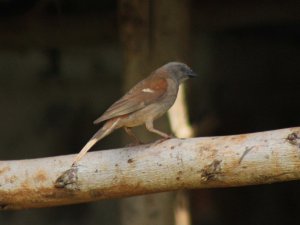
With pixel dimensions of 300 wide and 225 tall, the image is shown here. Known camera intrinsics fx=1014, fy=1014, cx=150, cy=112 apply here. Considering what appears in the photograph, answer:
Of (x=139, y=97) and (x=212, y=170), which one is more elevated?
(x=139, y=97)

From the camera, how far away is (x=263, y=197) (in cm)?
1002

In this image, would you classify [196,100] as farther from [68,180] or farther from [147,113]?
[68,180]

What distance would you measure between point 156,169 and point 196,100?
4.92 meters

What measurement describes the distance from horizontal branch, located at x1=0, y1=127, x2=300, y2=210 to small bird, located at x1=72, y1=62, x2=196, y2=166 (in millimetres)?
258

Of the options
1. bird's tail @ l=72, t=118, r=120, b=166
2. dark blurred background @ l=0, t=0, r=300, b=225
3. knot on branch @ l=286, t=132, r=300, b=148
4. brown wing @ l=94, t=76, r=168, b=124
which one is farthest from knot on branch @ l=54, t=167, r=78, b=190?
dark blurred background @ l=0, t=0, r=300, b=225

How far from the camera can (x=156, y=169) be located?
15.7 feet

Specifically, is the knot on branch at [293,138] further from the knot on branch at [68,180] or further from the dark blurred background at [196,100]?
the dark blurred background at [196,100]

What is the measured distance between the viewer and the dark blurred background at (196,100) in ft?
31.8

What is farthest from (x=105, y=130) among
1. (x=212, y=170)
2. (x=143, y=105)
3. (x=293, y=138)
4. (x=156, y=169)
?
(x=293, y=138)

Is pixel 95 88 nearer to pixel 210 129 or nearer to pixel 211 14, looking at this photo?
pixel 210 129

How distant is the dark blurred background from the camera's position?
969 centimetres

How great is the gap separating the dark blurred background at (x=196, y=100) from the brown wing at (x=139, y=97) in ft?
11.7

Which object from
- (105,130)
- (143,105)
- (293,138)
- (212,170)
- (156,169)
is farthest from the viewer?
(143,105)

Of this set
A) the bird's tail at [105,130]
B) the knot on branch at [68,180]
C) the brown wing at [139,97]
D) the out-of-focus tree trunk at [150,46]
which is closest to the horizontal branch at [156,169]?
the knot on branch at [68,180]
